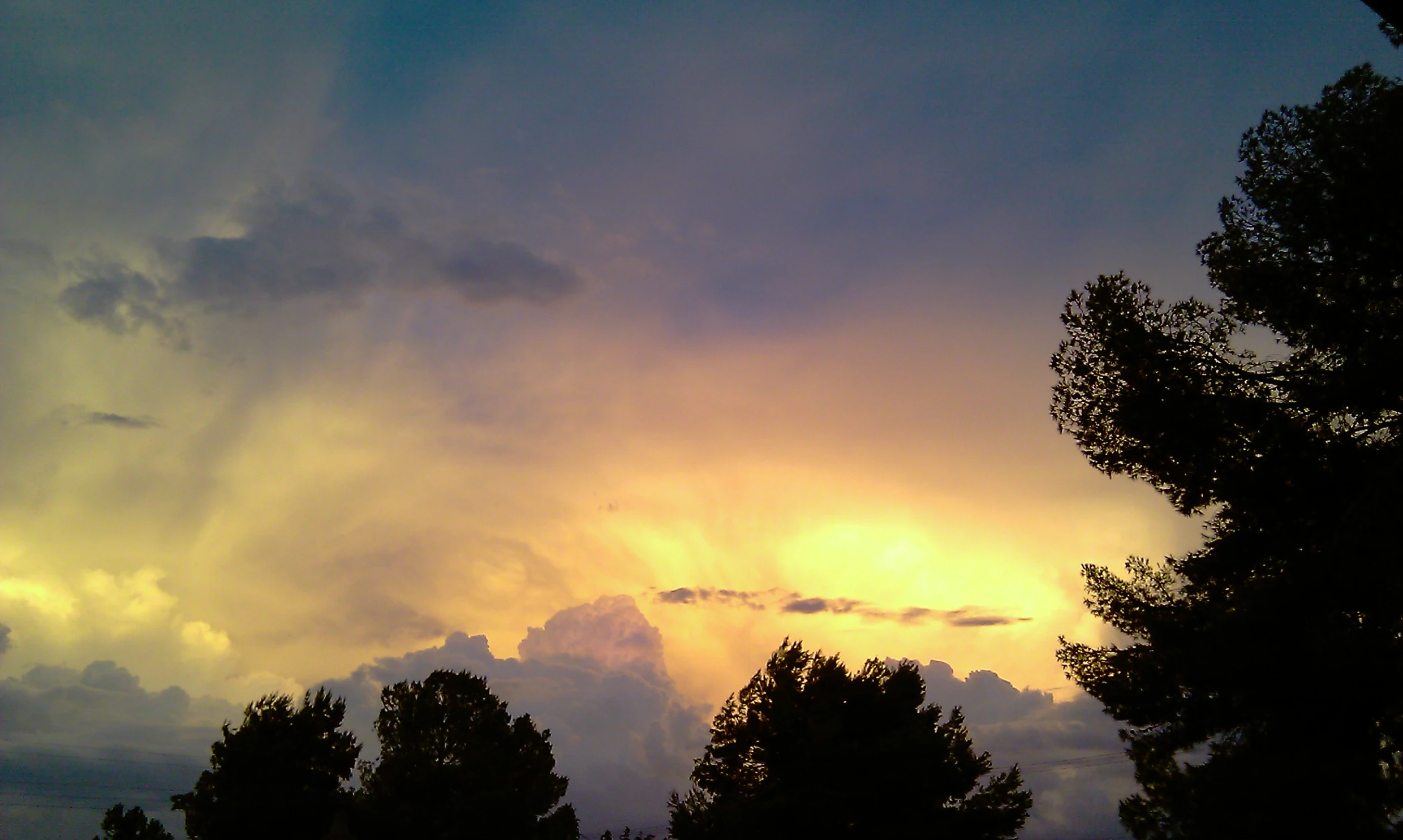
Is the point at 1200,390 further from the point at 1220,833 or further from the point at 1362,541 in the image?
the point at 1220,833

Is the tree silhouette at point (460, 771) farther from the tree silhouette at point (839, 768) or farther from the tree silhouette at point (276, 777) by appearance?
the tree silhouette at point (839, 768)

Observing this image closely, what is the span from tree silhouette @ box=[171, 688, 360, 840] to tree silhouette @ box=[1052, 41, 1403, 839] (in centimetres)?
3535

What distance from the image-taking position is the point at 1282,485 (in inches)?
606

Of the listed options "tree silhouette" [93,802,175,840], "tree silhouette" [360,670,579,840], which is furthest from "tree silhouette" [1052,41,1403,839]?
"tree silhouette" [93,802,175,840]

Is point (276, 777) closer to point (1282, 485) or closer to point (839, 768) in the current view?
point (839, 768)

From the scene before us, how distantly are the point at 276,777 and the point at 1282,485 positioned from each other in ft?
137

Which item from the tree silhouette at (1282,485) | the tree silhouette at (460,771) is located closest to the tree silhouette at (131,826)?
the tree silhouette at (460,771)

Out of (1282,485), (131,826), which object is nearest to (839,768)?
(1282,485)

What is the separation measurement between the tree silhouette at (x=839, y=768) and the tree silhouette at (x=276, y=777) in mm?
17244

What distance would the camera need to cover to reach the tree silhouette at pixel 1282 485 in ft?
44.2

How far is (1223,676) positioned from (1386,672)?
2353mm

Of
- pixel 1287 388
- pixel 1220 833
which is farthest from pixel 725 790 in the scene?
pixel 1287 388

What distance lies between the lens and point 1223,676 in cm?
1482

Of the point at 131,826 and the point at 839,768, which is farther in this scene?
the point at 131,826
